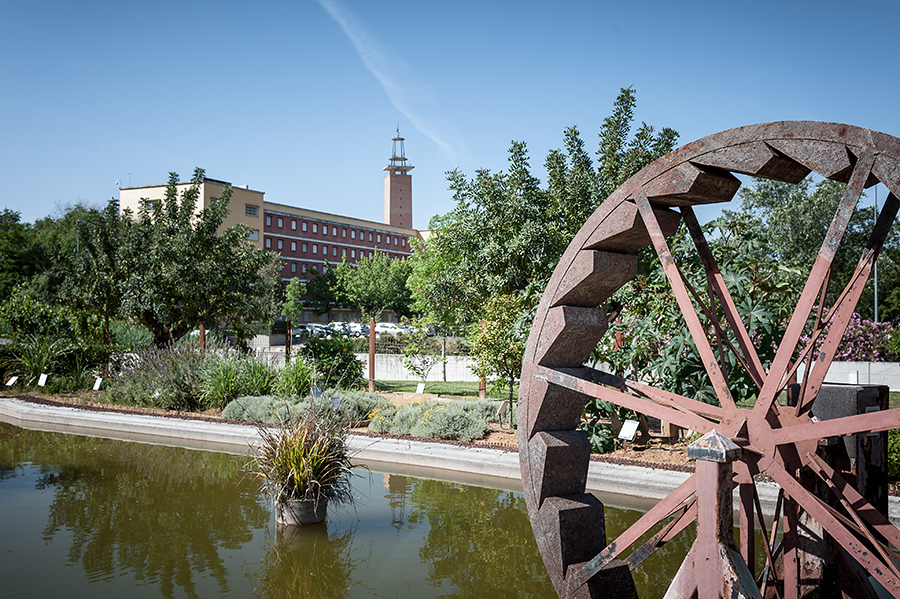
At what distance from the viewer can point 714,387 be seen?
446cm

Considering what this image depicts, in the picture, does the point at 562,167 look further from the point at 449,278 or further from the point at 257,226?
the point at 257,226

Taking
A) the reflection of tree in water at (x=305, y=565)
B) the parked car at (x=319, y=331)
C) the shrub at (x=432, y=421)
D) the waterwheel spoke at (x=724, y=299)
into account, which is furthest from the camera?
the parked car at (x=319, y=331)

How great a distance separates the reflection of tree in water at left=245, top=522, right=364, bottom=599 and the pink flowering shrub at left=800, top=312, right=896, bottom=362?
19.2m

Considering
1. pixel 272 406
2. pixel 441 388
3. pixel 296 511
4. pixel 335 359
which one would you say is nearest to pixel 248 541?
pixel 296 511

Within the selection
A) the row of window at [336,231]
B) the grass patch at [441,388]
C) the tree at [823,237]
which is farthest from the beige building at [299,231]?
the grass patch at [441,388]

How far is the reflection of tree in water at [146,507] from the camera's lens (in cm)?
578

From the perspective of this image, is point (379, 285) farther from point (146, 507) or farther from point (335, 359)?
point (146, 507)

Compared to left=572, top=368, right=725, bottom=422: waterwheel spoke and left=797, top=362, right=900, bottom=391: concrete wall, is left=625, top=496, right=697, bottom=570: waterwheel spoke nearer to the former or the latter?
left=572, top=368, right=725, bottom=422: waterwheel spoke

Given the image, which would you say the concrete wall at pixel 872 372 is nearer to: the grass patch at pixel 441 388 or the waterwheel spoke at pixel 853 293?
the grass patch at pixel 441 388

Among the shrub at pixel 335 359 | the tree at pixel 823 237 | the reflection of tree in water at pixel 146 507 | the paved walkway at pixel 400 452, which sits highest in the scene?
the tree at pixel 823 237

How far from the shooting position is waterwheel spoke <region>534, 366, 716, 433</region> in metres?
4.41

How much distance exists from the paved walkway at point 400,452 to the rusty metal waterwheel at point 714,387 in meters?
2.34

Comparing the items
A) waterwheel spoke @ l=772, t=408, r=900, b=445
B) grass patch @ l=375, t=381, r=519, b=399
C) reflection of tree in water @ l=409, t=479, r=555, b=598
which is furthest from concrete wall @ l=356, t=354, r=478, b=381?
waterwheel spoke @ l=772, t=408, r=900, b=445

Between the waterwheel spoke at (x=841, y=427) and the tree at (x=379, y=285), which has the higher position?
the tree at (x=379, y=285)
